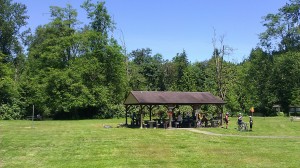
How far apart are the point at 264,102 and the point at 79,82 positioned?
3268 centimetres

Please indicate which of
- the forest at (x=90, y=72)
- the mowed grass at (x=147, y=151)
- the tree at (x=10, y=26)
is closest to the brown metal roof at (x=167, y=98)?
the mowed grass at (x=147, y=151)

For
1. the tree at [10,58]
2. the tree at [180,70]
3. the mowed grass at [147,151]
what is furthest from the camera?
the tree at [180,70]

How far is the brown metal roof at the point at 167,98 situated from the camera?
31.7m

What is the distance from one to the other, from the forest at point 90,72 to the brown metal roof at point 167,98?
19155mm

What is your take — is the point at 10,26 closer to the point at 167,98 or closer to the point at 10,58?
the point at 10,58

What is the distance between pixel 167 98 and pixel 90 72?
2326 centimetres

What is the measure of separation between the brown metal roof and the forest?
1915 centimetres

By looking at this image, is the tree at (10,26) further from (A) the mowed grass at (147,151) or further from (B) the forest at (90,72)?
(A) the mowed grass at (147,151)

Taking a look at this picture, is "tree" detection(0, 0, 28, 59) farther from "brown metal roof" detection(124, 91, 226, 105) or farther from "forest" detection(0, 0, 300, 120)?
"brown metal roof" detection(124, 91, 226, 105)

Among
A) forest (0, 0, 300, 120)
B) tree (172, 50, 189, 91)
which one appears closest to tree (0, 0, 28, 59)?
forest (0, 0, 300, 120)

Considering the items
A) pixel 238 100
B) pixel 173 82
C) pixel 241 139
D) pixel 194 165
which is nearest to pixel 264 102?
pixel 238 100

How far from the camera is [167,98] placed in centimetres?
3306

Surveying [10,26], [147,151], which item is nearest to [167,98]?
[147,151]

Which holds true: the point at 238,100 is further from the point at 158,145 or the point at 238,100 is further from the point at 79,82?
the point at 158,145
